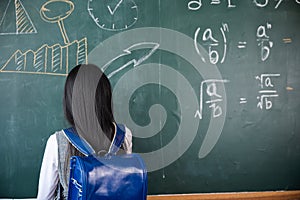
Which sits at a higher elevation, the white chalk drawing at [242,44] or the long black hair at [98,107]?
the white chalk drawing at [242,44]

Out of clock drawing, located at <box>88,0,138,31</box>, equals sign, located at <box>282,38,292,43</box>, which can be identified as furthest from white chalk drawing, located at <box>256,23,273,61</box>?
clock drawing, located at <box>88,0,138,31</box>

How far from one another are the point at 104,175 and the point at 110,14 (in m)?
1.63

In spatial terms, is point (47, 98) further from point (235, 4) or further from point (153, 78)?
point (235, 4)

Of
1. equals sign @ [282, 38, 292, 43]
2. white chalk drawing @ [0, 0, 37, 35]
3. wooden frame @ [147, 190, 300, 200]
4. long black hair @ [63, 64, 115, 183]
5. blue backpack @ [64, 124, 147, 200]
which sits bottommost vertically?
wooden frame @ [147, 190, 300, 200]

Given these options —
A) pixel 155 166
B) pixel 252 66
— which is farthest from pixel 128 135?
pixel 252 66

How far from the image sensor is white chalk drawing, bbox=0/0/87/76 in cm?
262

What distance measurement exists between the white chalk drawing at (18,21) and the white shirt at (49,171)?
146 cm

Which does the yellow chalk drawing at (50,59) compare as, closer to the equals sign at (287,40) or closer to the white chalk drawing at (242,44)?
the white chalk drawing at (242,44)

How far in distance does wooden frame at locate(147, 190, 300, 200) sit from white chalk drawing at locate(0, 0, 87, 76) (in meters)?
1.12

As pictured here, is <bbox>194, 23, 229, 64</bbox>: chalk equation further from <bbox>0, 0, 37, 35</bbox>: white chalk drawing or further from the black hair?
the black hair

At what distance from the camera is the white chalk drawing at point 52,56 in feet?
8.58

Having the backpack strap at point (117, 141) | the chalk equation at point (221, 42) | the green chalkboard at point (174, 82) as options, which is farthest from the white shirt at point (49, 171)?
the chalk equation at point (221, 42)

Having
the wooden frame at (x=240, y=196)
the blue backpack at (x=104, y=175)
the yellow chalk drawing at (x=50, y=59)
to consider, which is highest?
the yellow chalk drawing at (x=50, y=59)

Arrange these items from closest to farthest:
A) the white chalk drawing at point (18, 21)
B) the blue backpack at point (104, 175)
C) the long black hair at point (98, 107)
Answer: the blue backpack at point (104, 175) → the long black hair at point (98, 107) → the white chalk drawing at point (18, 21)
